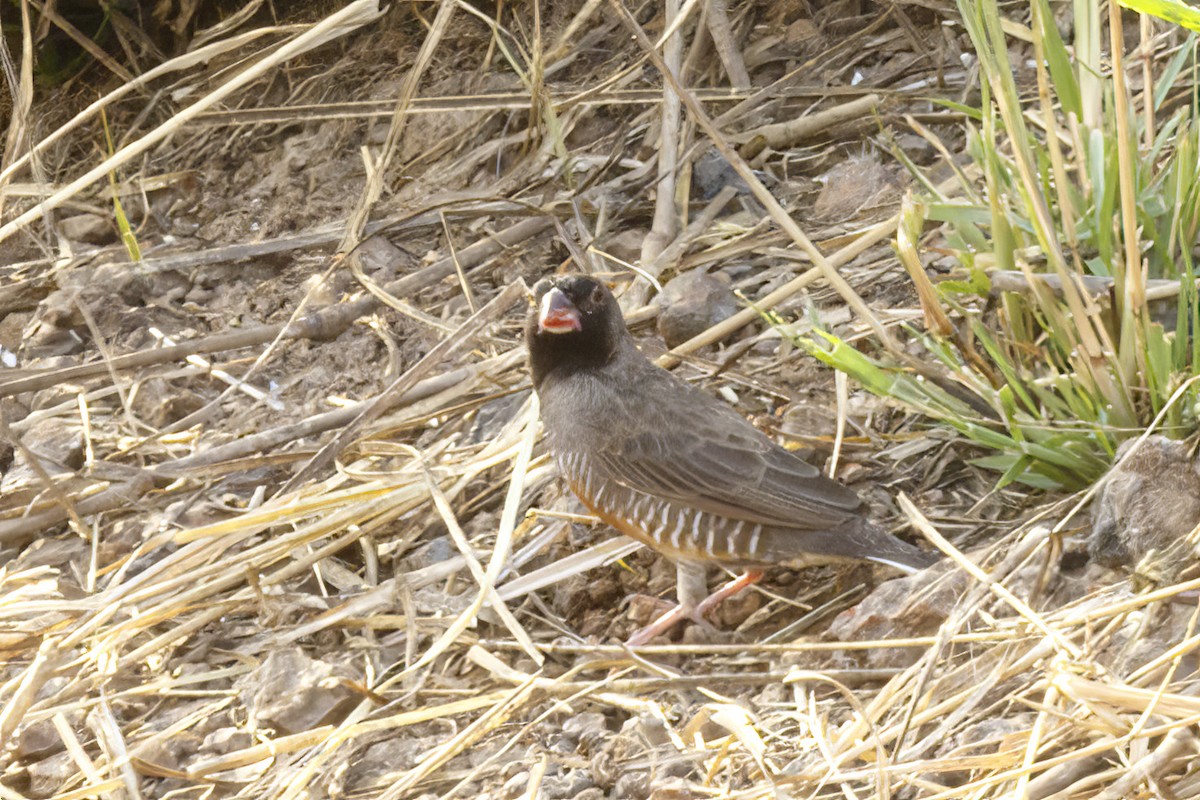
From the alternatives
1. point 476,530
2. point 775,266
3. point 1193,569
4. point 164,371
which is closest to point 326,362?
point 164,371

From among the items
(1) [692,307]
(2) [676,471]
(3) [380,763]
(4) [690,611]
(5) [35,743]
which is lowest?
(5) [35,743]

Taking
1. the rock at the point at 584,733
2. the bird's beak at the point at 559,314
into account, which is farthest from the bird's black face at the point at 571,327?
the rock at the point at 584,733

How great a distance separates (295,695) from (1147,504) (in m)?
1.93

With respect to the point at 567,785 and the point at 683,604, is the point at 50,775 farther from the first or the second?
the point at 683,604

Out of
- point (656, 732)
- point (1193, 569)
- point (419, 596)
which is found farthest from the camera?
point (419, 596)

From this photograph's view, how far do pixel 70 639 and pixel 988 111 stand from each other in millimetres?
2502

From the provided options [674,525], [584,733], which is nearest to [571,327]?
[674,525]

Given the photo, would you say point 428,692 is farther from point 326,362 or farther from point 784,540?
point 326,362

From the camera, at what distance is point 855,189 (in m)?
4.66

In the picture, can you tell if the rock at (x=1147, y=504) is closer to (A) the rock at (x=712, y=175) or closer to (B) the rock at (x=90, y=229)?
(A) the rock at (x=712, y=175)

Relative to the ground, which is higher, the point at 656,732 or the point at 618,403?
the point at 618,403

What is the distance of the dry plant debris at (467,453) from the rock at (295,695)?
12 mm

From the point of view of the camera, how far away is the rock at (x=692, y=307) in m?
4.27

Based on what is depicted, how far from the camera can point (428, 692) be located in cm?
329
